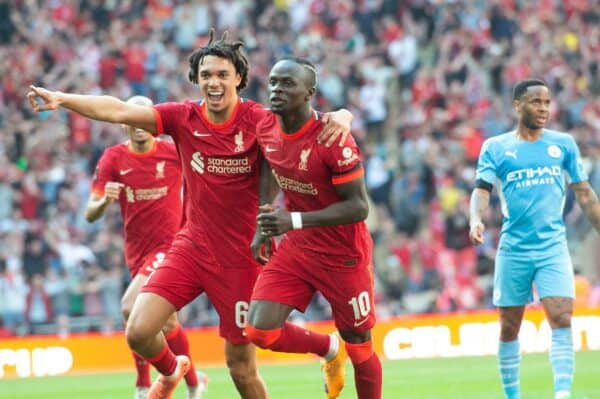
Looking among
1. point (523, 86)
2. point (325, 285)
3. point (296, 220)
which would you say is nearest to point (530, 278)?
point (523, 86)

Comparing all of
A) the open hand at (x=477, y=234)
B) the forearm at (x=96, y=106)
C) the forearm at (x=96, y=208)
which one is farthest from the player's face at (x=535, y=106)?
the forearm at (x=96, y=208)

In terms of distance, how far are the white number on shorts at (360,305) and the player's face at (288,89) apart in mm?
1450

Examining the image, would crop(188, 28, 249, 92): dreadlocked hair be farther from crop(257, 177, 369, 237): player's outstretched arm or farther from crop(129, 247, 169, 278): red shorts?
crop(129, 247, 169, 278): red shorts

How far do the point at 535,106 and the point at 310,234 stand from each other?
264cm

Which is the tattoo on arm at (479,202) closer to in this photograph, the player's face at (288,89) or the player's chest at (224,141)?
the player's chest at (224,141)

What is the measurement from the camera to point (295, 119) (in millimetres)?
9758

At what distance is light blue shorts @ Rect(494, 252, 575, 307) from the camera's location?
11.5 meters

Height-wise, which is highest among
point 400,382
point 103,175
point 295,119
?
point 295,119

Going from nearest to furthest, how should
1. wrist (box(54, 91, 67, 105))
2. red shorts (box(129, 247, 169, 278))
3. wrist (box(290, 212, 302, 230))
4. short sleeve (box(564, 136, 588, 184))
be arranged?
wrist (box(54, 91, 67, 105))
wrist (box(290, 212, 302, 230))
short sleeve (box(564, 136, 588, 184))
red shorts (box(129, 247, 169, 278))

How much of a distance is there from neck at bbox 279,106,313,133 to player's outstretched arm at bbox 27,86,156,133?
1.05m

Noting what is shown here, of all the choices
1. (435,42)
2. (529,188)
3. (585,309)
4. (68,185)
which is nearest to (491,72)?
(435,42)

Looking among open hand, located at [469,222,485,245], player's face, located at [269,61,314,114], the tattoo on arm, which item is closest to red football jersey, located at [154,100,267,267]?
player's face, located at [269,61,314,114]

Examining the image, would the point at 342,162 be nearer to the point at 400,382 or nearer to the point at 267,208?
the point at 267,208

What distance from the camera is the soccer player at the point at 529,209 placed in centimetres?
1154
